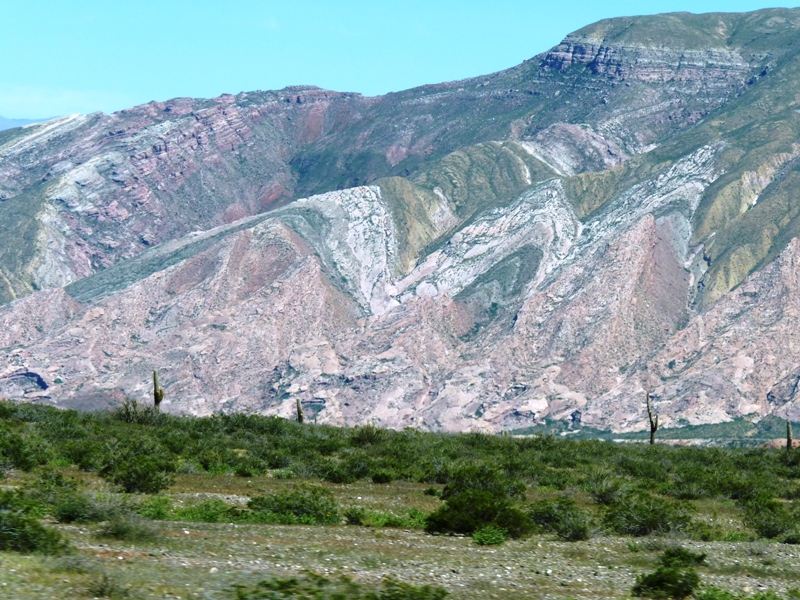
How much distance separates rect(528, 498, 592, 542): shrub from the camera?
2164 cm

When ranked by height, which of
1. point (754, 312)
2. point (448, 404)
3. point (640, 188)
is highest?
point (640, 188)

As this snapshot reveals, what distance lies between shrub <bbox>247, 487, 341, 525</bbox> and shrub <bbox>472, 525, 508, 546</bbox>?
3.03 metres

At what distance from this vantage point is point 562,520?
2211cm

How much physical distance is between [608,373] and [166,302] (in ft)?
206

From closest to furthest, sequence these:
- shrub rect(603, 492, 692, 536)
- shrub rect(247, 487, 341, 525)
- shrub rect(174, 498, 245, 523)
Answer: shrub rect(174, 498, 245, 523) < shrub rect(247, 487, 341, 525) < shrub rect(603, 492, 692, 536)

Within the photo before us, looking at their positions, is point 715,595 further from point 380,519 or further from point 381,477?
point 381,477

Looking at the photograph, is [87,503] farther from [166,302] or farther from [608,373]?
[166,302]

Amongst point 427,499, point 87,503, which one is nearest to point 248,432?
point 427,499

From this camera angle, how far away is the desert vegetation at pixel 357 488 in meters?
16.8

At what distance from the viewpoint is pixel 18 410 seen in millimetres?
36375

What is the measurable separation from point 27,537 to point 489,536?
8.69m

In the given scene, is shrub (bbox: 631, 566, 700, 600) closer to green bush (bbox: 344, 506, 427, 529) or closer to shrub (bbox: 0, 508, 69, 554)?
green bush (bbox: 344, 506, 427, 529)

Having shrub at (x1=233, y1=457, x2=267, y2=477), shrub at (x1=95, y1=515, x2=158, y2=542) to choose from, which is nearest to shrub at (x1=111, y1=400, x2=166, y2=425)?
shrub at (x1=233, y1=457, x2=267, y2=477)

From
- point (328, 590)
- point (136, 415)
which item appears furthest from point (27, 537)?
point (136, 415)
